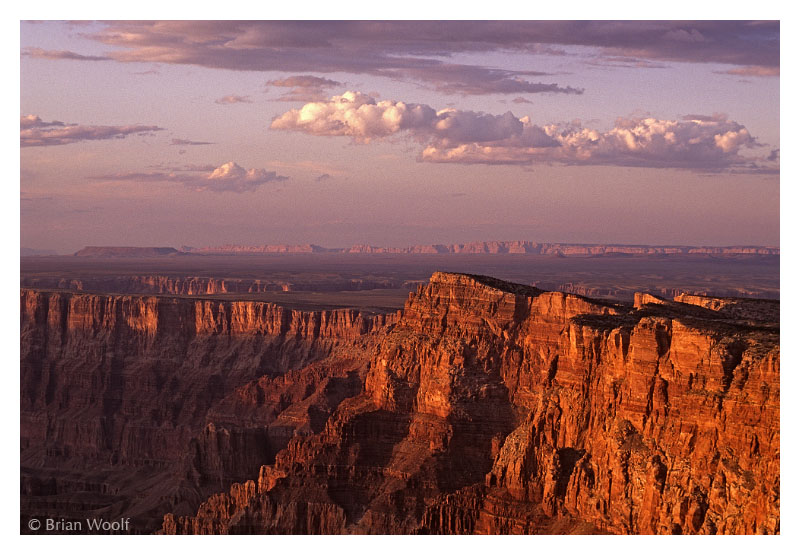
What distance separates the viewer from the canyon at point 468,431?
2685 inches

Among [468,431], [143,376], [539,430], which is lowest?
[143,376]

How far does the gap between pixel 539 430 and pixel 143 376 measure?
91974 mm

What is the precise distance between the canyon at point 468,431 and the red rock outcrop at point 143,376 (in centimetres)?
44

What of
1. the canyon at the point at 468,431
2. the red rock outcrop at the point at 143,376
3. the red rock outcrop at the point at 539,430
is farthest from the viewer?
the red rock outcrop at the point at 143,376

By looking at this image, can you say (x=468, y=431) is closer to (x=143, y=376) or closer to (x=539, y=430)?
(x=539, y=430)

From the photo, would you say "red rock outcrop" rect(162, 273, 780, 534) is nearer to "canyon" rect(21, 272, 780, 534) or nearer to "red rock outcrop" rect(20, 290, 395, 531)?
"canyon" rect(21, 272, 780, 534)

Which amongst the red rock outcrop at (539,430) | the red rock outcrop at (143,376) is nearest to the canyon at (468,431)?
the red rock outcrop at (539,430)

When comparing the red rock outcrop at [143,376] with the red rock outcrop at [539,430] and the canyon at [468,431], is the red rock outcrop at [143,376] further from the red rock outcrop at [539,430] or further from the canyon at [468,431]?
the red rock outcrop at [539,430]

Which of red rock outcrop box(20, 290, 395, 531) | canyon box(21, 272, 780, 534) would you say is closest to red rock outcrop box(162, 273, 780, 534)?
canyon box(21, 272, 780, 534)

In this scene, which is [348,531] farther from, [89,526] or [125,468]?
[125,468]

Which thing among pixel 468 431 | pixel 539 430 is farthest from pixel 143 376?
pixel 539 430

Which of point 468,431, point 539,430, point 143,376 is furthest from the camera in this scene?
point 143,376

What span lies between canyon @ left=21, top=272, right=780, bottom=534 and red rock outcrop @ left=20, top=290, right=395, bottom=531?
0.44 meters

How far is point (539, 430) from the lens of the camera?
8025cm
